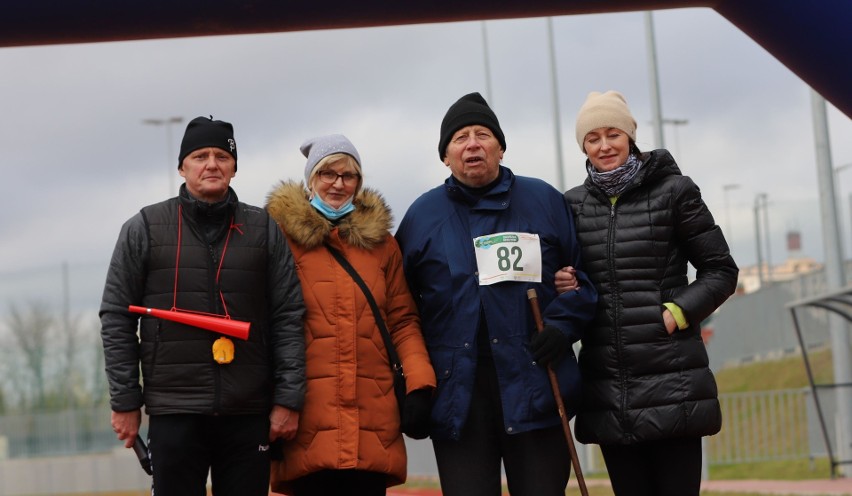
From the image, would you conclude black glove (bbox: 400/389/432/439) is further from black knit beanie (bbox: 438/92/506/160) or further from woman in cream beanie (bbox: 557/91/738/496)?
black knit beanie (bbox: 438/92/506/160)

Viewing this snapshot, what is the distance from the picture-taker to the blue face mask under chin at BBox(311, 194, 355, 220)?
536cm

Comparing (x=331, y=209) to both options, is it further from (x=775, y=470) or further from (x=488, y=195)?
(x=775, y=470)

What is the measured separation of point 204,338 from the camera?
4938mm

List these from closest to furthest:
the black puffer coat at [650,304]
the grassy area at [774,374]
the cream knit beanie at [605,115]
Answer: the black puffer coat at [650,304] < the cream knit beanie at [605,115] < the grassy area at [774,374]

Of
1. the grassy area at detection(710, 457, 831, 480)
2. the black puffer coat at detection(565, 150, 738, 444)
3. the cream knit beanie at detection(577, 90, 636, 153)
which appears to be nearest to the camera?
the black puffer coat at detection(565, 150, 738, 444)

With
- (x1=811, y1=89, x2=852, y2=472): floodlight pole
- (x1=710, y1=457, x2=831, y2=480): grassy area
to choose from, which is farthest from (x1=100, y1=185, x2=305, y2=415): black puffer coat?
(x1=710, y1=457, x2=831, y2=480): grassy area

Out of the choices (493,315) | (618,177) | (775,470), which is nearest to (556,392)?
(493,315)

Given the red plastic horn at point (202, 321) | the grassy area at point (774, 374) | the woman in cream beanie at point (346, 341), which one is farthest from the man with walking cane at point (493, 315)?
the grassy area at point (774, 374)

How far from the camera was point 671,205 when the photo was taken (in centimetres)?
→ 510

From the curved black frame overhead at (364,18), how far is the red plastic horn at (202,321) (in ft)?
3.37

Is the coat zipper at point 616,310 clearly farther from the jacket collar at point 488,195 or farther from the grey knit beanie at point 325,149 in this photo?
the grey knit beanie at point 325,149

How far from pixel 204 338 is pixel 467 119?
4.43 feet

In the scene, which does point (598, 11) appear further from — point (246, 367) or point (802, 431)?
point (802, 431)

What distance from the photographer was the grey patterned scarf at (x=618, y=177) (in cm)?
514
